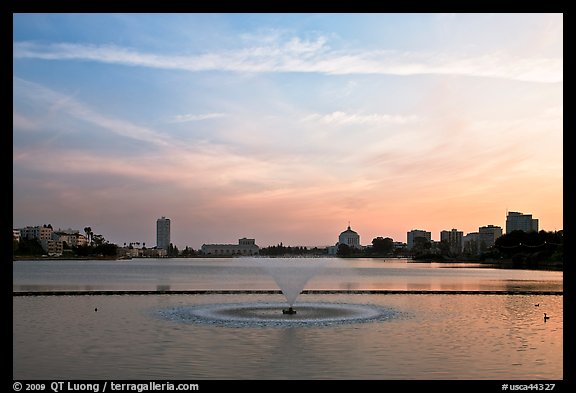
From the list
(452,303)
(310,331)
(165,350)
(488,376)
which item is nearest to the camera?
(488,376)

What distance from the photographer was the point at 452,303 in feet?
126

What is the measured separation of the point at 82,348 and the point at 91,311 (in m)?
12.4

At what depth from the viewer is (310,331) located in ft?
78.8

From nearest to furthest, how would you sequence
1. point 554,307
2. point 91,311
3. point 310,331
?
point 310,331
point 91,311
point 554,307

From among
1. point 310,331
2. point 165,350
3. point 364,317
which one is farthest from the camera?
point 364,317

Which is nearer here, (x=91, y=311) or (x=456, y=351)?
(x=456, y=351)

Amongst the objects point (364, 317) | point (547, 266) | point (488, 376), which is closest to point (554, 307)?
point (364, 317)
